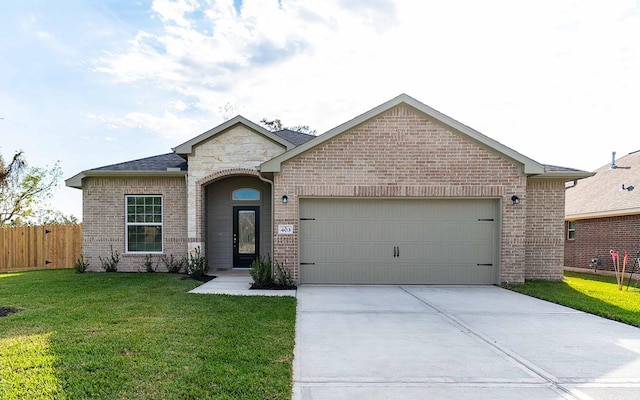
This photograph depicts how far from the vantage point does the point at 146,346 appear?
15.6 ft

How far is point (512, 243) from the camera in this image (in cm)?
969

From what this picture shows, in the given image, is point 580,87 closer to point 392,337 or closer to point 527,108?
point 527,108

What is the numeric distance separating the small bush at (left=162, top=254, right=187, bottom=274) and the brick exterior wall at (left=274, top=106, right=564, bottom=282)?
14.1ft

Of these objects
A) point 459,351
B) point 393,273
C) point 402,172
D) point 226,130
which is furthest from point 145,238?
point 459,351

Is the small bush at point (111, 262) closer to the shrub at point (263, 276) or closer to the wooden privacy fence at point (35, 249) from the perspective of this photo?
the wooden privacy fence at point (35, 249)

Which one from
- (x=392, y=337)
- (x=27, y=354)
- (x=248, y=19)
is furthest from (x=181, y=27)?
(x=392, y=337)

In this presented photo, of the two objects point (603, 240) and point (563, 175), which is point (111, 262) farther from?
point (603, 240)

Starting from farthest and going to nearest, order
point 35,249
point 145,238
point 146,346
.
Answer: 1. point 35,249
2. point 145,238
3. point 146,346

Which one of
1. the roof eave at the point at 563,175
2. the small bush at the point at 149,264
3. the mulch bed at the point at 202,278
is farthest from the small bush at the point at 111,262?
the roof eave at the point at 563,175

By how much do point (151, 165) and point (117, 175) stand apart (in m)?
1.09

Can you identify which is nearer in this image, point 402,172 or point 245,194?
point 402,172

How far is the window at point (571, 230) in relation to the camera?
16.9 m

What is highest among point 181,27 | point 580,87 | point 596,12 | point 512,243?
point 181,27

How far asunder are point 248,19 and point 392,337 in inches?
461
